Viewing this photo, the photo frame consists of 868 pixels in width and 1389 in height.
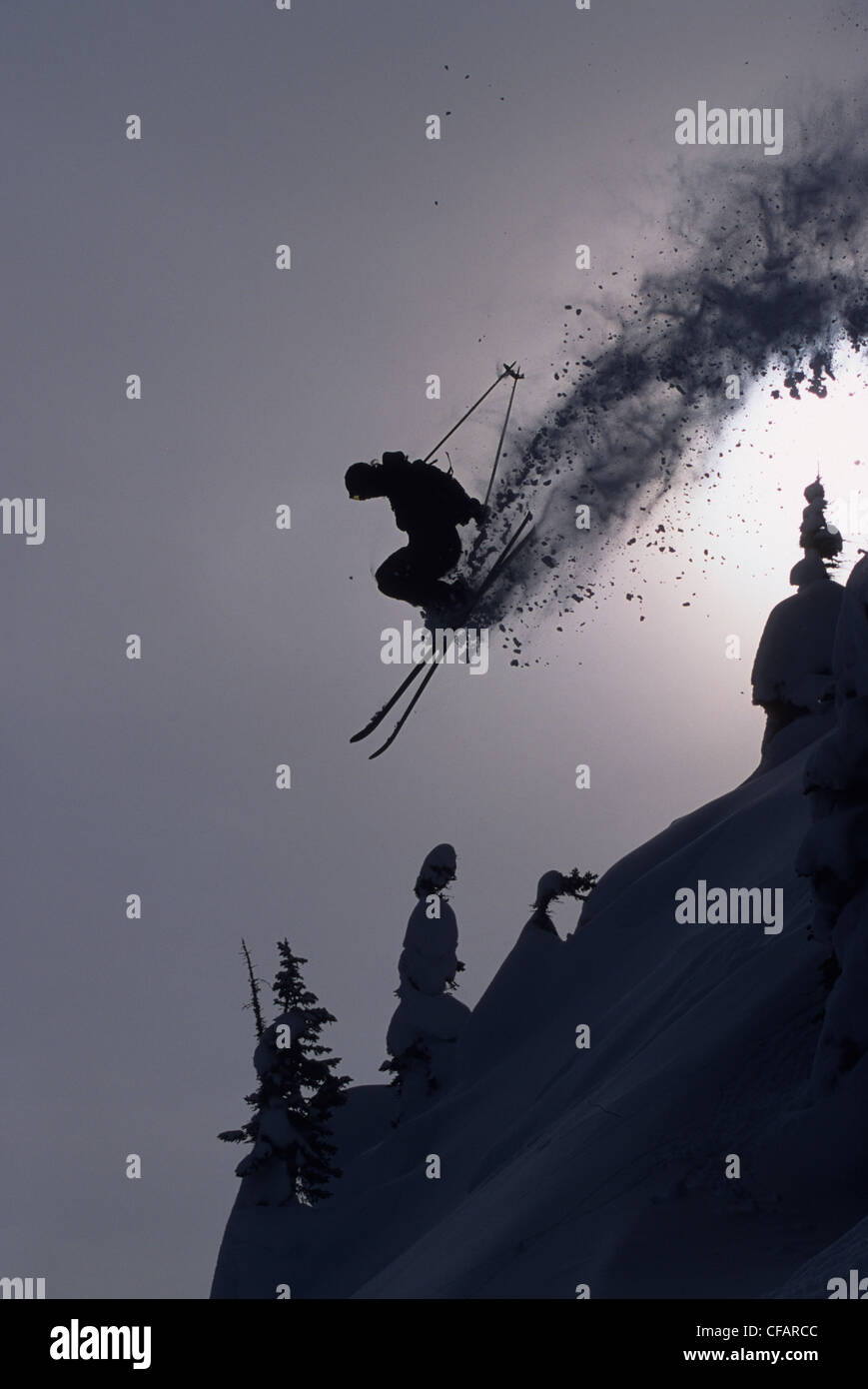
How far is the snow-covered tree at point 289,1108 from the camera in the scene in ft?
113

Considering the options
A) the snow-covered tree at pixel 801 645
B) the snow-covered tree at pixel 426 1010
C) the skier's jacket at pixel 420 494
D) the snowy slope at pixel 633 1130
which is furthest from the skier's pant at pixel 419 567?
the snow-covered tree at pixel 426 1010

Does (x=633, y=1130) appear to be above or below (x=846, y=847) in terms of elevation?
below

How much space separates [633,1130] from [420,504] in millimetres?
8003

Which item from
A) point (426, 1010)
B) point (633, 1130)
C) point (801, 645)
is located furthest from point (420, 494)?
point (426, 1010)

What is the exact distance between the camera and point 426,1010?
128 feet

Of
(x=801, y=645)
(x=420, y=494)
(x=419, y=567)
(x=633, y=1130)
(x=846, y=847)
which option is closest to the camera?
(x=846, y=847)

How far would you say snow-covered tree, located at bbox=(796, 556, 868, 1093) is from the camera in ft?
51.8

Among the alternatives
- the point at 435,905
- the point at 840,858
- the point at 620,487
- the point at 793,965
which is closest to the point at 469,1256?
the point at 793,965

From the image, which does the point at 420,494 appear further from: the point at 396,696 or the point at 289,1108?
the point at 289,1108

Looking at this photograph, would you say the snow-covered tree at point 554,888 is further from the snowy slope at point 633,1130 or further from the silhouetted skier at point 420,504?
the silhouetted skier at point 420,504

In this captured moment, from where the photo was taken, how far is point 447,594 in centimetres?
1862

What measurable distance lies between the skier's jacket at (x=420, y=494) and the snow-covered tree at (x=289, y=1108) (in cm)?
2030
